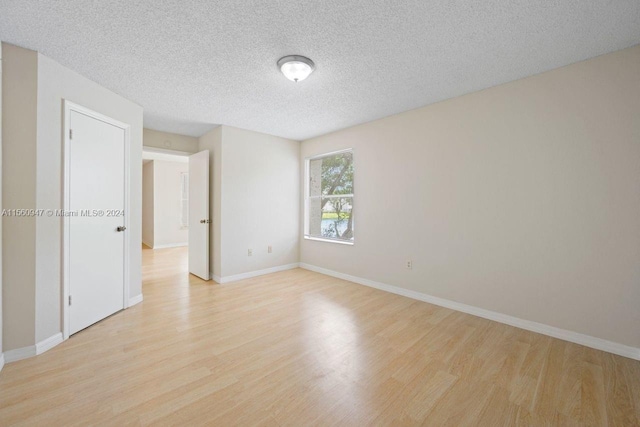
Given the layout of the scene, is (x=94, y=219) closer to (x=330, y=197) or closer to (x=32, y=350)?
(x=32, y=350)

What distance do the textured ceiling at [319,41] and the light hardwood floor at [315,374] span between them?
2564 millimetres

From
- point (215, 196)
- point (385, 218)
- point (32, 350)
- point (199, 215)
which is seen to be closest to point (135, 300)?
point (32, 350)

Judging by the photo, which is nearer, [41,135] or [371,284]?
[41,135]

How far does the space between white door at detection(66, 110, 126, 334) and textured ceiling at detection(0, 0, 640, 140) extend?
61 centimetres

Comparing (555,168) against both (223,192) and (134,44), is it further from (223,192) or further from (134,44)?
(223,192)

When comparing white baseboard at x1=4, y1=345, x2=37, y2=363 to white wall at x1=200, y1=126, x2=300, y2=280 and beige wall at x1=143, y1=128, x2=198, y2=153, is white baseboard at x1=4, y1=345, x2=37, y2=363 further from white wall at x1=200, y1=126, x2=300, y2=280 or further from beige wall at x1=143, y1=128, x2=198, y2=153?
beige wall at x1=143, y1=128, x2=198, y2=153

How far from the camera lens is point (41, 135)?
2115 mm

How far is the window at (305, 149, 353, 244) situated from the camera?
4.41 metres

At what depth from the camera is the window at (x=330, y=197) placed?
441 cm

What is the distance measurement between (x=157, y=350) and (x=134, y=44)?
2575mm

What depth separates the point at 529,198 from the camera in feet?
8.25

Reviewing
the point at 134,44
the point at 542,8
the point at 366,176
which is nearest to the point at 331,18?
the point at 542,8

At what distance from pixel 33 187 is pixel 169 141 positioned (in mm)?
2479

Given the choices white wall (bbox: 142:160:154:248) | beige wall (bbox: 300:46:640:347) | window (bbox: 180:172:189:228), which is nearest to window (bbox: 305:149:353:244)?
beige wall (bbox: 300:46:640:347)
